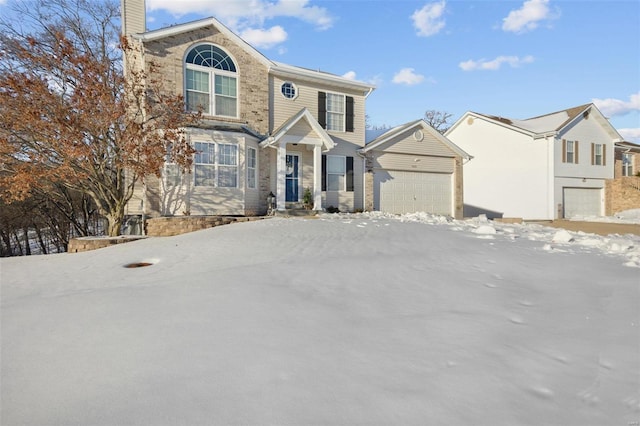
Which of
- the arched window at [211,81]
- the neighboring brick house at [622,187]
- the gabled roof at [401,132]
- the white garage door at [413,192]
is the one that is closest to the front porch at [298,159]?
the arched window at [211,81]

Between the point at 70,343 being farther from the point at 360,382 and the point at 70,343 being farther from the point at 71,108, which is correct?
the point at 71,108

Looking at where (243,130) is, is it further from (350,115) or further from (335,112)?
(350,115)

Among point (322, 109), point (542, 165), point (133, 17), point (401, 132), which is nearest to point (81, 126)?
point (133, 17)

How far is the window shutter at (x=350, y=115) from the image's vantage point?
14.0m

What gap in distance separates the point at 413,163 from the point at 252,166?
7.62 m

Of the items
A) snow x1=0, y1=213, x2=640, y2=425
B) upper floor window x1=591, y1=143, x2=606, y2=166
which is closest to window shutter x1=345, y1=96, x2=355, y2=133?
snow x1=0, y1=213, x2=640, y2=425

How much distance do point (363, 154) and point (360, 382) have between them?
1256cm

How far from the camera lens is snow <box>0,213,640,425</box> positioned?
6.17 feet

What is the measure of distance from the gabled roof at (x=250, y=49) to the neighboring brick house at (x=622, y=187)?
16.7 metres

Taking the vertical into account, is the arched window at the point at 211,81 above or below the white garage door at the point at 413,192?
above

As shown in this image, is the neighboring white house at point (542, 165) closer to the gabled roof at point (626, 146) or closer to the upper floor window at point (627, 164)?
the gabled roof at point (626, 146)

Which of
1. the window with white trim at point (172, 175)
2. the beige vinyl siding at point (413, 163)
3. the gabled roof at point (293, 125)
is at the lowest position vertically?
the window with white trim at point (172, 175)

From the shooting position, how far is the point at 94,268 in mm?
5445

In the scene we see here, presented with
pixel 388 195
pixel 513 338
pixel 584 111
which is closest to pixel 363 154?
pixel 388 195
